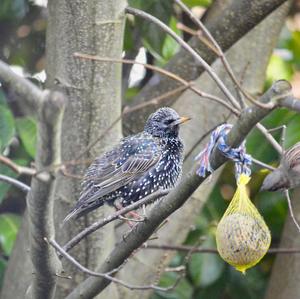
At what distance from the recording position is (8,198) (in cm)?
564

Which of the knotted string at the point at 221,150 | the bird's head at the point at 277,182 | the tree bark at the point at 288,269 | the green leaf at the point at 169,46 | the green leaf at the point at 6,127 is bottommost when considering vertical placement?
the bird's head at the point at 277,182

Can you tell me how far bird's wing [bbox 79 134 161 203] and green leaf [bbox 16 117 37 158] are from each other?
2.16 feet

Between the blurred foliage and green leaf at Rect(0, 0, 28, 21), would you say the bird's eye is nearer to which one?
the blurred foliage

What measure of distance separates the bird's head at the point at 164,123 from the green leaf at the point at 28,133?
2.20ft

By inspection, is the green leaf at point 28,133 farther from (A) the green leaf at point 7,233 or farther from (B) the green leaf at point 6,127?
(A) the green leaf at point 7,233

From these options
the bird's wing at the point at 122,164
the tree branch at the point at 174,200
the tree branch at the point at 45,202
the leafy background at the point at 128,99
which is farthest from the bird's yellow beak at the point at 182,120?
the tree branch at the point at 45,202

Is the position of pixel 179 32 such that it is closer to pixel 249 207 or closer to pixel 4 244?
pixel 4 244

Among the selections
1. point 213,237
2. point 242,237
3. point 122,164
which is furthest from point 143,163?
point 242,237

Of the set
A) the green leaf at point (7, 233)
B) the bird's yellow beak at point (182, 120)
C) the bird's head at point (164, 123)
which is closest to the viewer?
the bird's yellow beak at point (182, 120)

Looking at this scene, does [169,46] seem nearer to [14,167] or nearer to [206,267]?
[206,267]

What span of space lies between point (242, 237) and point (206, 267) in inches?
80.9

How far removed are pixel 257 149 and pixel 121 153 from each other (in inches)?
36.6

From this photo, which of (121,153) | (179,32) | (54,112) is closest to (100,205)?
(121,153)

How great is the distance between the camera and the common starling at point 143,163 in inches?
181
